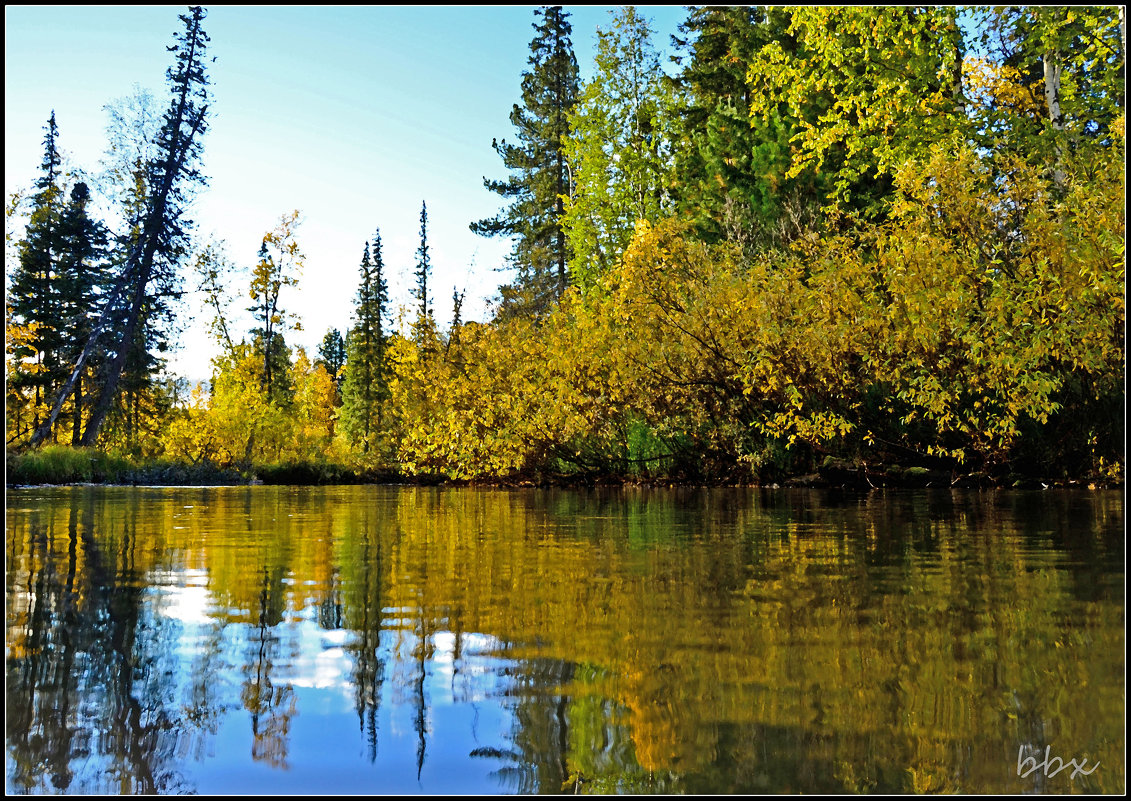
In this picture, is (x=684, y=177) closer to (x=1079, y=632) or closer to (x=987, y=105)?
(x=987, y=105)

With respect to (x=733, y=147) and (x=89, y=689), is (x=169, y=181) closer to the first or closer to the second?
(x=733, y=147)

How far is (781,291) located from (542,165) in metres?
32.3

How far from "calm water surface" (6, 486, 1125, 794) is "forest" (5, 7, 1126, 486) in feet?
20.9

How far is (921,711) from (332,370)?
325 ft

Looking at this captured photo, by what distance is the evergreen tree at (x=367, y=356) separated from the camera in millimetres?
60688

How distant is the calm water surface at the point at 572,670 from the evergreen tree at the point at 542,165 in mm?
35937

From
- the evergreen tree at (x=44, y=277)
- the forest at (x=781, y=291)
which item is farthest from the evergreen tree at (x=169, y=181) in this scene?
the evergreen tree at (x=44, y=277)

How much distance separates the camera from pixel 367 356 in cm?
6191

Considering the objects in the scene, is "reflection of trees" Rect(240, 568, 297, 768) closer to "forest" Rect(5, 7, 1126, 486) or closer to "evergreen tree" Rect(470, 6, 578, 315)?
"forest" Rect(5, 7, 1126, 486)

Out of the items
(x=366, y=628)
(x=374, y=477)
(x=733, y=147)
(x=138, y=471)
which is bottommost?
(x=374, y=477)

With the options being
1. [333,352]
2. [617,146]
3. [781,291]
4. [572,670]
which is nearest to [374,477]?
[617,146]

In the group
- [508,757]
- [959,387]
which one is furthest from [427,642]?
[959,387]

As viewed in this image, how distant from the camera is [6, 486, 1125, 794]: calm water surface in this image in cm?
178

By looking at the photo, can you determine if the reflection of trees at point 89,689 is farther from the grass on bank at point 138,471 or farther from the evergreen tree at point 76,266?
the evergreen tree at point 76,266
